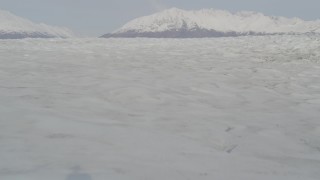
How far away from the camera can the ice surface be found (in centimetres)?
404

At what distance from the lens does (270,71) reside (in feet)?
36.2

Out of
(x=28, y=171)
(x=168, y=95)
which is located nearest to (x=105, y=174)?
(x=28, y=171)

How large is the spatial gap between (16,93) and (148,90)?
2.39 m

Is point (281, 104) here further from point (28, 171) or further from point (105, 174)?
point (28, 171)

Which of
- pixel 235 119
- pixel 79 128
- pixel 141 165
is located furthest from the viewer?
pixel 235 119

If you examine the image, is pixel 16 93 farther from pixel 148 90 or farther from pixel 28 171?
pixel 28 171

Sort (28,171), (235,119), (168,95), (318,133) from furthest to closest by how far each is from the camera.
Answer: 1. (168,95)
2. (235,119)
3. (318,133)
4. (28,171)

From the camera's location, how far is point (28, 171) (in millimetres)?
3789

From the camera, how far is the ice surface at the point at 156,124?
13.3 feet

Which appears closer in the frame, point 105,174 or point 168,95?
point 105,174

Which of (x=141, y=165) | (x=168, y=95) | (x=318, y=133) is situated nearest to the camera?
(x=141, y=165)

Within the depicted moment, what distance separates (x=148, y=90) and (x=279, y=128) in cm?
287

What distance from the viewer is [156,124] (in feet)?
18.1

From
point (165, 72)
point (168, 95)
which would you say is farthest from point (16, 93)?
point (165, 72)
